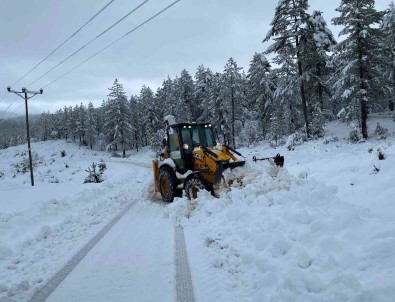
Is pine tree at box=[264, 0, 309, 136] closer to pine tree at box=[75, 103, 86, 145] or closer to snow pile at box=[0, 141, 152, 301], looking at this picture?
snow pile at box=[0, 141, 152, 301]

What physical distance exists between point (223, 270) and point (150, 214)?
194 inches

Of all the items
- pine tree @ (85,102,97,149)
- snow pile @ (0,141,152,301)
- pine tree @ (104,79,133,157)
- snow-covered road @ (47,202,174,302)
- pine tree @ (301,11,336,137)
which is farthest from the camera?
pine tree @ (85,102,97,149)

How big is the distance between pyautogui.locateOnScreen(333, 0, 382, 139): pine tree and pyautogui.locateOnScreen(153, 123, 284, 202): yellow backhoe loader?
15.7 meters

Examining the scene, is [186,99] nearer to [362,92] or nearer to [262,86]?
[262,86]

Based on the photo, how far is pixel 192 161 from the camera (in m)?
11.2

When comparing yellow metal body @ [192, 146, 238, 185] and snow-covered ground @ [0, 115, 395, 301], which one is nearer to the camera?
snow-covered ground @ [0, 115, 395, 301]

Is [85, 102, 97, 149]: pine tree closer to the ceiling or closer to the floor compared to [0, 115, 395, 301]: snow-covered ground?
closer to the ceiling

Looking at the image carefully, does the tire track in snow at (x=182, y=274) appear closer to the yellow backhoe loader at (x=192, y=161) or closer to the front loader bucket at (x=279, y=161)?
the yellow backhoe loader at (x=192, y=161)

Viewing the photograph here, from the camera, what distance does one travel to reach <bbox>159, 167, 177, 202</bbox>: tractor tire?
1134cm

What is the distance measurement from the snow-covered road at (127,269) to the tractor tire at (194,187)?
6.31ft

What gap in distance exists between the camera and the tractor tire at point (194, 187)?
32.2 ft

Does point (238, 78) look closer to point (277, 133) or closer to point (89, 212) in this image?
point (277, 133)

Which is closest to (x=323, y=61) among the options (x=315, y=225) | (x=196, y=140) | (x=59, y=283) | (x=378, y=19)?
(x=378, y=19)

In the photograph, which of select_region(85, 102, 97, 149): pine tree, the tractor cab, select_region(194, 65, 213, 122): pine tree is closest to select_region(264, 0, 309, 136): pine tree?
the tractor cab
